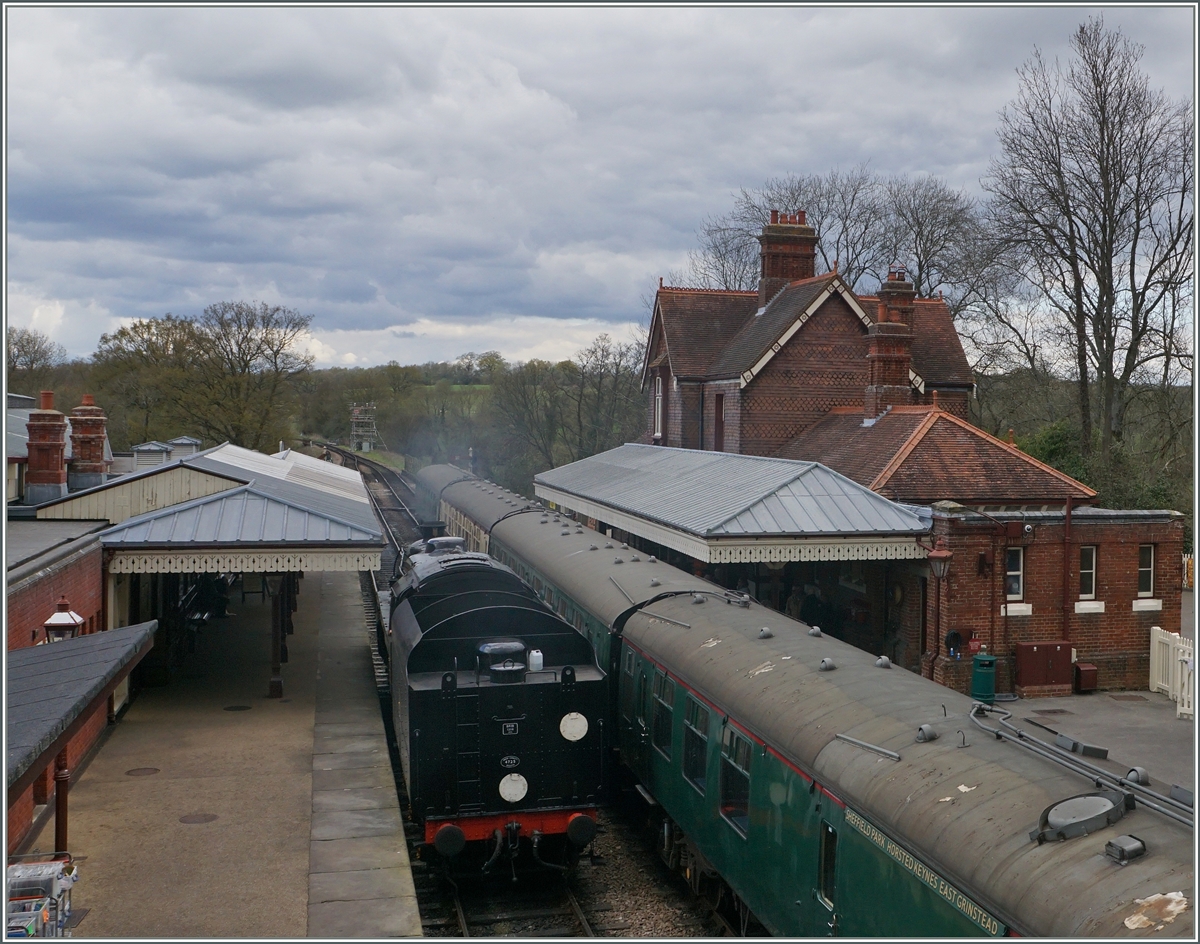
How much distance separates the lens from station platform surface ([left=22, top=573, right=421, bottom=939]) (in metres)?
8.97

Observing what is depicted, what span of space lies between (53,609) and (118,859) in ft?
12.7

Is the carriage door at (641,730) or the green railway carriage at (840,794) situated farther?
the carriage door at (641,730)

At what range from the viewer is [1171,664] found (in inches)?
742

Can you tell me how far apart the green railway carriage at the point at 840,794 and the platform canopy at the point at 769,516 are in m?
3.65

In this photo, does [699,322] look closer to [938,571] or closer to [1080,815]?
[938,571]

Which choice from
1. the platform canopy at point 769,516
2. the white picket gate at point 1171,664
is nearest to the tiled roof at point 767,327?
the platform canopy at point 769,516

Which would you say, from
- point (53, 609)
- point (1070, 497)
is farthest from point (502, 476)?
point (53, 609)

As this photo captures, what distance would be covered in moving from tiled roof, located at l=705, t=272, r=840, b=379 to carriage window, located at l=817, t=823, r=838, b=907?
67.1ft

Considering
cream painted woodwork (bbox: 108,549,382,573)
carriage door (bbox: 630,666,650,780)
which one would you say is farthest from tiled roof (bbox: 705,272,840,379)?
carriage door (bbox: 630,666,650,780)

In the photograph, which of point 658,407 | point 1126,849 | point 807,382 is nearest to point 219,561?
point 1126,849

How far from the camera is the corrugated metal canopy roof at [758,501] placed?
57.7ft

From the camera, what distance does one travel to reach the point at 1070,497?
19.0m

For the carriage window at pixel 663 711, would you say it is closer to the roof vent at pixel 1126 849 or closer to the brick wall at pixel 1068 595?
the roof vent at pixel 1126 849

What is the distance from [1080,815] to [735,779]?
4074mm
